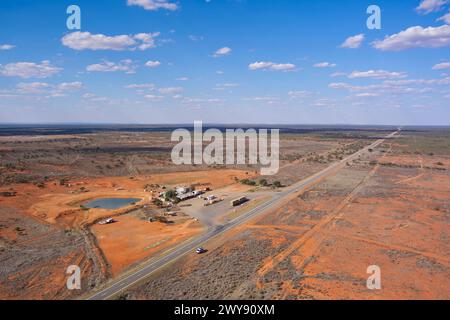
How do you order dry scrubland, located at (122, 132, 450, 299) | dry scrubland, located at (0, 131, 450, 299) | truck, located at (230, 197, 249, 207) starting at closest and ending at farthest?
1. dry scrubland, located at (122, 132, 450, 299)
2. dry scrubland, located at (0, 131, 450, 299)
3. truck, located at (230, 197, 249, 207)

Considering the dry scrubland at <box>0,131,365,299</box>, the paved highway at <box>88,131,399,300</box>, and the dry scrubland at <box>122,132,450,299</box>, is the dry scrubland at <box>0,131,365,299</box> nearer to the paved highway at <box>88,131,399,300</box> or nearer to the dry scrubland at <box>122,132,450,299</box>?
the paved highway at <box>88,131,399,300</box>

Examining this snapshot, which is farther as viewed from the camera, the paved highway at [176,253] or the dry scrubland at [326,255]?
the dry scrubland at [326,255]

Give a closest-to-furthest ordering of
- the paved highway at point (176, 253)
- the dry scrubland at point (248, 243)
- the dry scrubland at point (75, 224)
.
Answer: the paved highway at point (176, 253) → the dry scrubland at point (248, 243) → the dry scrubland at point (75, 224)

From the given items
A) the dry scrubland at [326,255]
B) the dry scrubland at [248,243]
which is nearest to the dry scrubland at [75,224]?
the dry scrubland at [248,243]

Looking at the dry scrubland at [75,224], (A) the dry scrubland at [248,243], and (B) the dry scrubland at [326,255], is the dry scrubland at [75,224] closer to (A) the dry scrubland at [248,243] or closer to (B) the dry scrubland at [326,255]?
(A) the dry scrubland at [248,243]

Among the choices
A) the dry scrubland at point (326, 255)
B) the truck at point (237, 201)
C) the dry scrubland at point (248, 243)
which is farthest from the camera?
the truck at point (237, 201)

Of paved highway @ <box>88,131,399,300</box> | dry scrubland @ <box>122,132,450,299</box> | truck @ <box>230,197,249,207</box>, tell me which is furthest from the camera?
truck @ <box>230,197,249,207</box>

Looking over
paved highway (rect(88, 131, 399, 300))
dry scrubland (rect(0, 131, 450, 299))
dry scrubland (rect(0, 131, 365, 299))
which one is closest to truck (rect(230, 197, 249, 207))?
paved highway (rect(88, 131, 399, 300))

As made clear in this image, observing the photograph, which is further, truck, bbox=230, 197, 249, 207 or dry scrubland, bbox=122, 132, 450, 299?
truck, bbox=230, 197, 249, 207

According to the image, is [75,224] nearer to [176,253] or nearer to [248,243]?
[176,253]
